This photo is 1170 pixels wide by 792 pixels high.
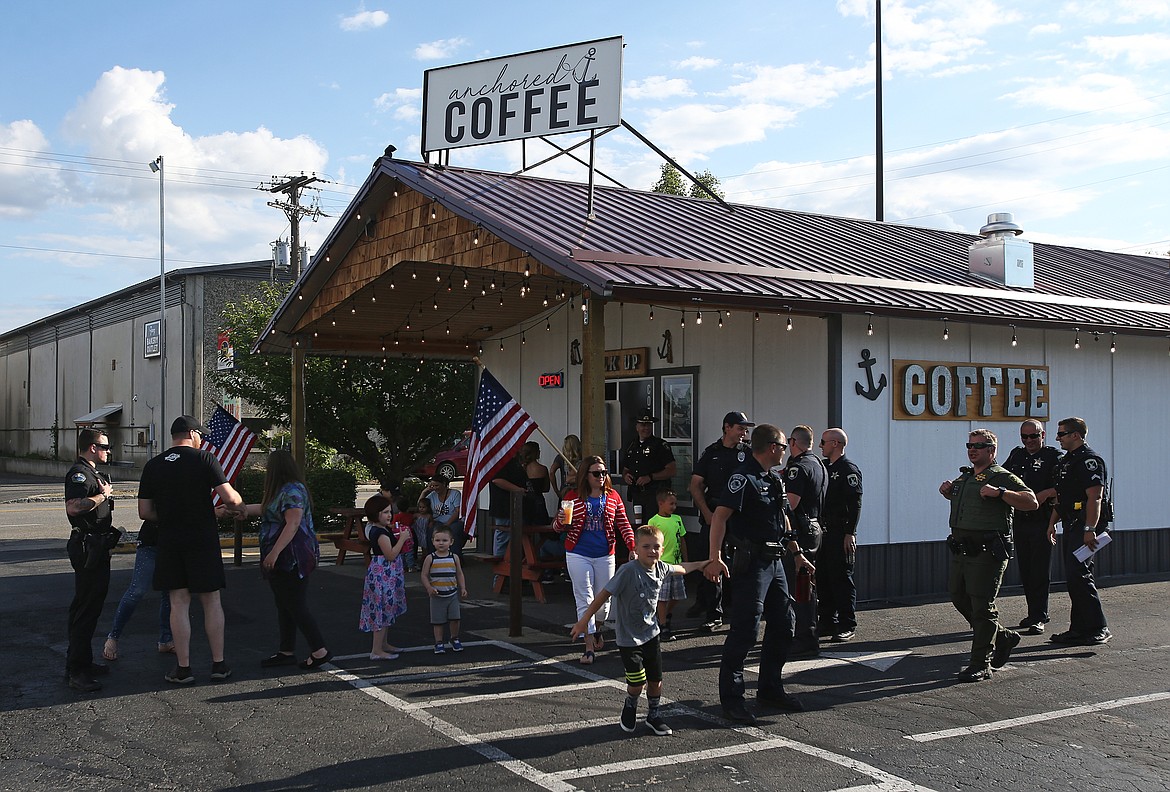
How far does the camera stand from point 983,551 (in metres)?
7.88

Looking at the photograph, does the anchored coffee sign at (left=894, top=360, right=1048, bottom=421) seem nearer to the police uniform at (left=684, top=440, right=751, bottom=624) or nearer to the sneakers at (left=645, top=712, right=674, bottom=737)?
the police uniform at (left=684, top=440, right=751, bottom=624)

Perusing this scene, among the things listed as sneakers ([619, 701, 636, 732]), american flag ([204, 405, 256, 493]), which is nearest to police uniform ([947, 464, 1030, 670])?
sneakers ([619, 701, 636, 732])

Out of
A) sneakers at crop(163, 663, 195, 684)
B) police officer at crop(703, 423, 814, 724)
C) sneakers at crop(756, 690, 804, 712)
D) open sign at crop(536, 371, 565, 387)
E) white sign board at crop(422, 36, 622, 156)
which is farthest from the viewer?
open sign at crop(536, 371, 565, 387)

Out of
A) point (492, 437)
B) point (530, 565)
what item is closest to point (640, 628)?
point (492, 437)

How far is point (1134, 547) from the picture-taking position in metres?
14.0

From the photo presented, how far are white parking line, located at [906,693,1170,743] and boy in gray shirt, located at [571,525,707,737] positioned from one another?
5.13 ft

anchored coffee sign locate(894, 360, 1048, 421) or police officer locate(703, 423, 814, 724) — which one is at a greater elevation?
anchored coffee sign locate(894, 360, 1048, 421)

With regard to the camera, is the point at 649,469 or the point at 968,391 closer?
the point at 649,469

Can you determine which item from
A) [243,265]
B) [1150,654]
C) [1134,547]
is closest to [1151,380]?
[1134,547]

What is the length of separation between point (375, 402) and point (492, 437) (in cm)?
1094

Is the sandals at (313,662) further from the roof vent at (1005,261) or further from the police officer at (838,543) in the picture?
the roof vent at (1005,261)

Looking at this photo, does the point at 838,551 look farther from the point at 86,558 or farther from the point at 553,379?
the point at 553,379

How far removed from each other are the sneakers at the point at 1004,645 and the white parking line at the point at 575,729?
2519 millimetres

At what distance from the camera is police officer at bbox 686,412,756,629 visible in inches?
293
